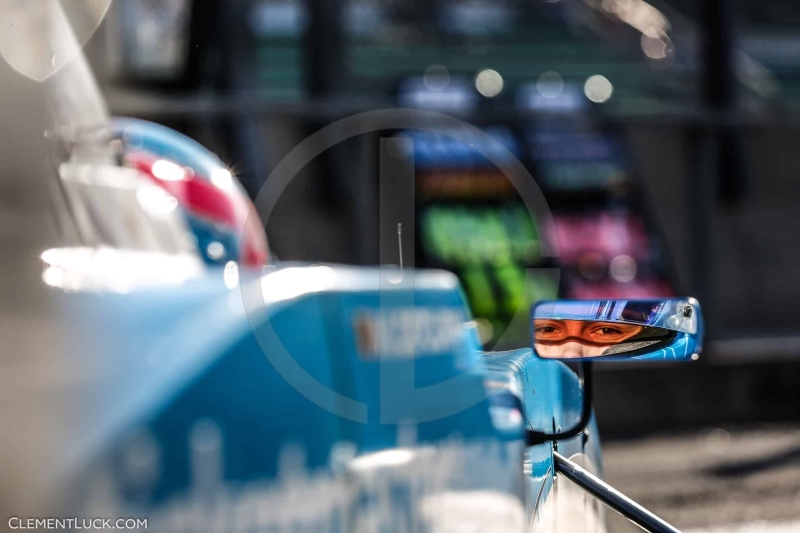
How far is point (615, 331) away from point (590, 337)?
4cm

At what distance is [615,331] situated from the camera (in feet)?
5.49

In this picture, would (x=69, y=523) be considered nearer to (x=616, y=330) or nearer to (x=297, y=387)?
(x=297, y=387)

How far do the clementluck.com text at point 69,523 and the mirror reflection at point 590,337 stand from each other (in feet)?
2.43

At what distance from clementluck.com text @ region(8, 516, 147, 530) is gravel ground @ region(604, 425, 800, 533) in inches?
131

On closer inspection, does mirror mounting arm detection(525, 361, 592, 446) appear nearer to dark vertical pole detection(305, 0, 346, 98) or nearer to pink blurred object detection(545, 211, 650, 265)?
pink blurred object detection(545, 211, 650, 265)

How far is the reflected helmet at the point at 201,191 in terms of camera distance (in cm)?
276

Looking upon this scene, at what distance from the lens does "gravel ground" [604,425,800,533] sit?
16.2 feet

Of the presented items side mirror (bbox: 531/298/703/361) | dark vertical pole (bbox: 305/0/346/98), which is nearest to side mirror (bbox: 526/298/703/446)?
side mirror (bbox: 531/298/703/361)

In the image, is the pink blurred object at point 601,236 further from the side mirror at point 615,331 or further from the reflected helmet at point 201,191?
the side mirror at point 615,331

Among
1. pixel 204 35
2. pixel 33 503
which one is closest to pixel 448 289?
pixel 33 503

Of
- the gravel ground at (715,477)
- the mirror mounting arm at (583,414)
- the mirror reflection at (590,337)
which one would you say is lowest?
the gravel ground at (715,477)

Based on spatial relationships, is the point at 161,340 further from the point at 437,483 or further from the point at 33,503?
the point at 437,483

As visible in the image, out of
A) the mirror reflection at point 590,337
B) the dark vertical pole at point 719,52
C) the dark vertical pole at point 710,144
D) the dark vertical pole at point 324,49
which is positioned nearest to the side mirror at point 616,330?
the mirror reflection at point 590,337

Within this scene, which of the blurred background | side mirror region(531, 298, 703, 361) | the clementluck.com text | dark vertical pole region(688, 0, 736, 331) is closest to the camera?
the clementluck.com text
